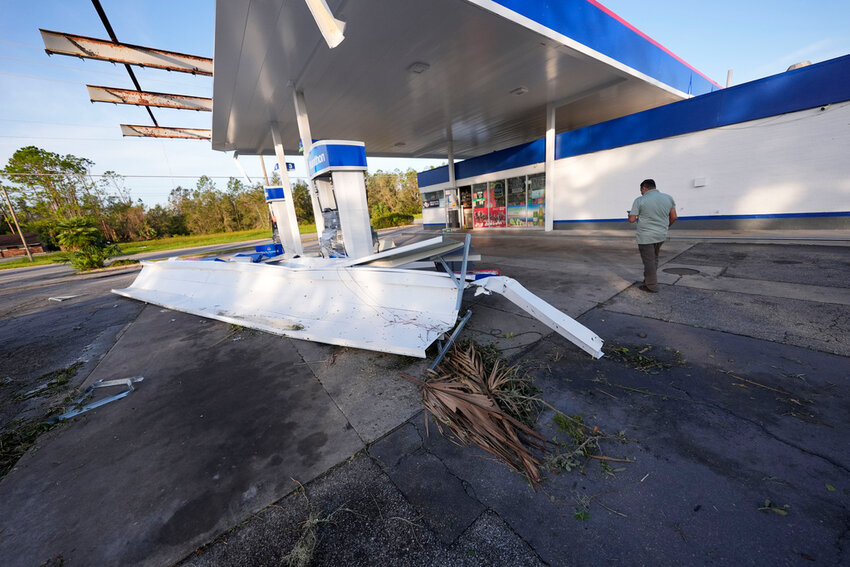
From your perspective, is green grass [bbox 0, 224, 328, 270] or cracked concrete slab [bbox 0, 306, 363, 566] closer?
cracked concrete slab [bbox 0, 306, 363, 566]

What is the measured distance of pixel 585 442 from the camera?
6.14ft

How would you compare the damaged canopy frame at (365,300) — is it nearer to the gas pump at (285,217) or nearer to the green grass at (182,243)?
the gas pump at (285,217)

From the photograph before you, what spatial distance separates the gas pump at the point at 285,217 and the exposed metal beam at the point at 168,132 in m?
5.65

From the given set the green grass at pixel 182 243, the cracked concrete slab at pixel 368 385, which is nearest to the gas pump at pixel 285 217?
the cracked concrete slab at pixel 368 385

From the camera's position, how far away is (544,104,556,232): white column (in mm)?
11812

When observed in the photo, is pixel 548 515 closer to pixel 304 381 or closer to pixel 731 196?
pixel 304 381

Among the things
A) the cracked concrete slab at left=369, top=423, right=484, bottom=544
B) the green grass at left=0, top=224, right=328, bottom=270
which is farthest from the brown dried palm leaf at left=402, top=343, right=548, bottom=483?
the green grass at left=0, top=224, right=328, bottom=270

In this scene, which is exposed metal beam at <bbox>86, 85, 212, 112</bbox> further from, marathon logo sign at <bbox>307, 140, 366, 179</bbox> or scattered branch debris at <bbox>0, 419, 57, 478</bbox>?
scattered branch debris at <bbox>0, 419, 57, 478</bbox>

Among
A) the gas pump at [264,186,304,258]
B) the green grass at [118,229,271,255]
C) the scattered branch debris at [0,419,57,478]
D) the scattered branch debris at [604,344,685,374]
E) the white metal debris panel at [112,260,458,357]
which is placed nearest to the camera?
the scattered branch debris at [0,419,57,478]

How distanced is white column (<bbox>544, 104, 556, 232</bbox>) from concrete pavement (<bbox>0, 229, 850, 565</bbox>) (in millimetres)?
10034

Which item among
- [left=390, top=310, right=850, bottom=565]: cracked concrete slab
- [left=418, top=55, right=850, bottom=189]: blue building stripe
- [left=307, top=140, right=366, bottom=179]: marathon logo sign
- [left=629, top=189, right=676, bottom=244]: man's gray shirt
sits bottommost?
[left=390, top=310, right=850, bottom=565]: cracked concrete slab

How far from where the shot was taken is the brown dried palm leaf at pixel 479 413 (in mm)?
1881

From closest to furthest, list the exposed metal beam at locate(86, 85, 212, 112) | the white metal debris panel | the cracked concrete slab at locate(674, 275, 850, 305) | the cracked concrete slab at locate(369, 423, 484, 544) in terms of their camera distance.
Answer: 1. the cracked concrete slab at locate(369, 423, 484, 544)
2. the white metal debris panel
3. the cracked concrete slab at locate(674, 275, 850, 305)
4. the exposed metal beam at locate(86, 85, 212, 112)

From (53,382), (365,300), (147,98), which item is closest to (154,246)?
(147,98)
